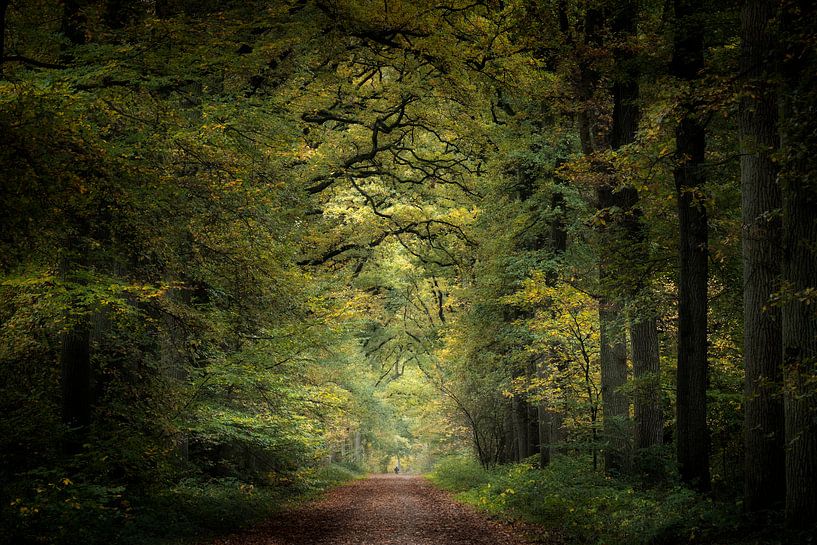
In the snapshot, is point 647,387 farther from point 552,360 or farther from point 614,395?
point 552,360

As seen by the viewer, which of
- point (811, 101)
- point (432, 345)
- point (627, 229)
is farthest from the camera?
point (432, 345)

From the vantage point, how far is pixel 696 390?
9367mm

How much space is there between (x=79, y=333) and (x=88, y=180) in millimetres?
3729

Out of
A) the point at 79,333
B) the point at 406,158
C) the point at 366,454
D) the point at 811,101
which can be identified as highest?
the point at 406,158

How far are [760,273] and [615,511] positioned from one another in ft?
13.7

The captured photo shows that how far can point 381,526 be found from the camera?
13008 millimetres

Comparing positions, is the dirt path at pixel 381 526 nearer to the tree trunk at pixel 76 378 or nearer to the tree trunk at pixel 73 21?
the tree trunk at pixel 76 378

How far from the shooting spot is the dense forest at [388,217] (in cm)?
739

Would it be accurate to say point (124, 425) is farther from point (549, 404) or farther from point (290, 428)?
point (549, 404)

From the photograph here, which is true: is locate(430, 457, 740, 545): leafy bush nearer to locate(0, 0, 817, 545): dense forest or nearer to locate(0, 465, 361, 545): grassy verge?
locate(0, 0, 817, 545): dense forest

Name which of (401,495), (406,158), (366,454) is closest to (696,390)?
(406,158)

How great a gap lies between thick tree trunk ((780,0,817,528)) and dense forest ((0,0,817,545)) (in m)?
0.03

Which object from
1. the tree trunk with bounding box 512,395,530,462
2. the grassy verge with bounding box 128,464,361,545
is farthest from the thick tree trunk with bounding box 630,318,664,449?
the tree trunk with bounding box 512,395,530,462

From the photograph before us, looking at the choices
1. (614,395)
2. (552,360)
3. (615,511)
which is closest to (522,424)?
(552,360)
